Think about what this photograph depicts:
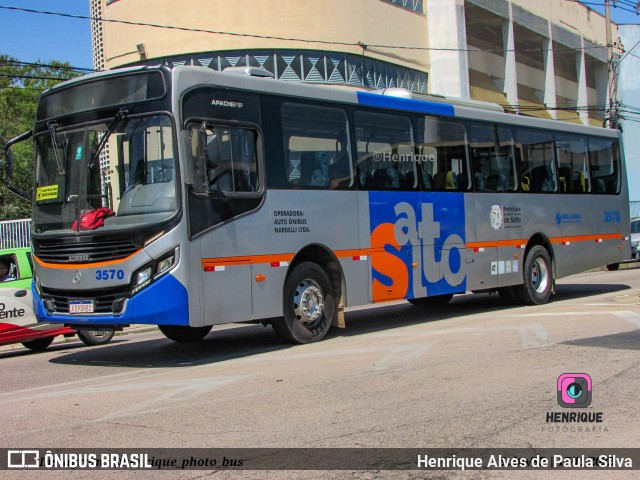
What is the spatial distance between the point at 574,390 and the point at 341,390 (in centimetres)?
218

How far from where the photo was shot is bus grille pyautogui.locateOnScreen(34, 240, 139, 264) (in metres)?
9.47

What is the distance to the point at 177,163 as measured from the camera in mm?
9531

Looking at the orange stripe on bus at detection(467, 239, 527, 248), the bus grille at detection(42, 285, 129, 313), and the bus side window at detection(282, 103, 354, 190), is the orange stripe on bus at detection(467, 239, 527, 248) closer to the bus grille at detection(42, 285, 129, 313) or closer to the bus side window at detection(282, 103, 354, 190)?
the bus side window at detection(282, 103, 354, 190)

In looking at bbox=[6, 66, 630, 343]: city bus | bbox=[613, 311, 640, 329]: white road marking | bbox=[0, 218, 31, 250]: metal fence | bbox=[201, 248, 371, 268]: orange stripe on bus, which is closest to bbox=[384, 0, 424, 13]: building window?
bbox=[0, 218, 31, 250]: metal fence

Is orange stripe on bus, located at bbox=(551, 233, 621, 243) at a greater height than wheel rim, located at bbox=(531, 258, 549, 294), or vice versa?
orange stripe on bus, located at bbox=(551, 233, 621, 243)

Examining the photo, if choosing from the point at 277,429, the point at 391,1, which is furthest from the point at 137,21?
the point at 277,429

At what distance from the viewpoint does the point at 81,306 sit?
9805mm

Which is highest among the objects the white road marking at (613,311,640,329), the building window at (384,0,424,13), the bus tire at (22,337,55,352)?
the building window at (384,0,424,13)

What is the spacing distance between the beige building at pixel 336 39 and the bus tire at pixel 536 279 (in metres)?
14.9

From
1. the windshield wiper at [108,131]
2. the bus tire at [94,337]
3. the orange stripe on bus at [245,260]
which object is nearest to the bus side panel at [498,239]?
the orange stripe on bus at [245,260]

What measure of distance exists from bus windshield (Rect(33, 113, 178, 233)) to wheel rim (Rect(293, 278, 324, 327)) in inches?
99.4

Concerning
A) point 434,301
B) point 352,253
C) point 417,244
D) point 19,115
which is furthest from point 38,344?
point 19,115

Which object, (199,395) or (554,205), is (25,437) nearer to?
(199,395)

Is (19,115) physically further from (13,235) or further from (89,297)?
(89,297)
